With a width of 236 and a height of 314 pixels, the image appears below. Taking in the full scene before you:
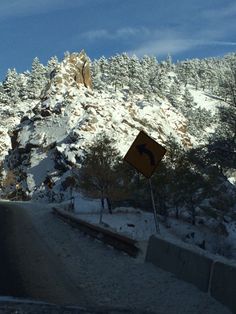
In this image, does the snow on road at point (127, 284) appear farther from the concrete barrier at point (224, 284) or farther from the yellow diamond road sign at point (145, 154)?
the yellow diamond road sign at point (145, 154)

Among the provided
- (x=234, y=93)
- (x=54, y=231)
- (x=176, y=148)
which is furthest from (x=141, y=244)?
(x=176, y=148)

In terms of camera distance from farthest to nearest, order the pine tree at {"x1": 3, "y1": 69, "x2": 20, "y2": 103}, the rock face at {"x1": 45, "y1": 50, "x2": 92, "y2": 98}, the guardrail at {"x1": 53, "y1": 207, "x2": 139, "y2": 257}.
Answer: the pine tree at {"x1": 3, "y1": 69, "x2": 20, "y2": 103}
the rock face at {"x1": 45, "y1": 50, "x2": 92, "y2": 98}
the guardrail at {"x1": 53, "y1": 207, "x2": 139, "y2": 257}

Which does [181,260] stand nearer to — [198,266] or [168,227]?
[198,266]

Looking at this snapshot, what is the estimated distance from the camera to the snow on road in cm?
784

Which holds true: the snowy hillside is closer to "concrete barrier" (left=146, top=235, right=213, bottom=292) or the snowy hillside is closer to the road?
the road

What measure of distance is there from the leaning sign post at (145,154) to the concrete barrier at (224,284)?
4.71 m

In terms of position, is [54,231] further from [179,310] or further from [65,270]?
[179,310]

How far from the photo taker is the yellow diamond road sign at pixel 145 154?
12414 millimetres

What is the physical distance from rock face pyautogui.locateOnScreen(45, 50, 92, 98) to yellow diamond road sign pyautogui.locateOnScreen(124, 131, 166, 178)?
96509 mm

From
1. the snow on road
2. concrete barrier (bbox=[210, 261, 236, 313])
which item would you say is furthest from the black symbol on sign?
concrete barrier (bbox=[210, 261, 236, 313])

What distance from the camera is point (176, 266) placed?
984 centimetres

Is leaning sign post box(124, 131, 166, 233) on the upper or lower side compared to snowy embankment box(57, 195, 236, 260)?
upper

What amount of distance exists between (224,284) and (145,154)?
547cm

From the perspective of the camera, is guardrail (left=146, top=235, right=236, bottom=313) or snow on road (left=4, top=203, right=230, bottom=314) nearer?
guardrail (left=146, top=235, right=236, bottom=313)
